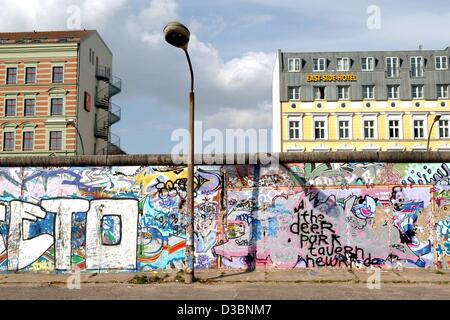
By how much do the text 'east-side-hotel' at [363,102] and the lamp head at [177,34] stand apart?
143ft

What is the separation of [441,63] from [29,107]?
45.9 m

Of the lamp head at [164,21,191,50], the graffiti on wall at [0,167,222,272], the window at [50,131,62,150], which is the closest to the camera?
the lamp head at [164,21,191,50]

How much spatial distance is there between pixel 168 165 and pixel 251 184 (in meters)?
2.17

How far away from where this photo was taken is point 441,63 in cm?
5672

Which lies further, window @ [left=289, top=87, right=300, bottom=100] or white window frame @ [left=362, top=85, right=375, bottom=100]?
window @ [left=289, top=87, right=300, bottom=100]

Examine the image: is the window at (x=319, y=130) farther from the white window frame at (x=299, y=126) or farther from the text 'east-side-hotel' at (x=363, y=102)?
the white window frame at (x=299, y=126)

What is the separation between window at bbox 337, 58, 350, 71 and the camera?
57281mm

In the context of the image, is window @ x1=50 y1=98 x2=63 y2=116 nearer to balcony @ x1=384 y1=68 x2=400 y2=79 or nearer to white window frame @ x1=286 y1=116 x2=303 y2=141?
white window frame @ x1=286 y1=116 x2=303 y2=141

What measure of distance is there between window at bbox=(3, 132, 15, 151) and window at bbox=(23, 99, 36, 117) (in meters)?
2.45

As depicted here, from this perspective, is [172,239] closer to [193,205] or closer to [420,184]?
[193,205]

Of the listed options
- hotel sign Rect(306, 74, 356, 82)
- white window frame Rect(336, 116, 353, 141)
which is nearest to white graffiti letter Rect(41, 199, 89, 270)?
white window frame Rect(336, 116, 353, 141)

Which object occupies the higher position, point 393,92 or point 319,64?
point 319,64

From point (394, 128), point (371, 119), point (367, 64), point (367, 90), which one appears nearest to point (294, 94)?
Result: point (367, 90)

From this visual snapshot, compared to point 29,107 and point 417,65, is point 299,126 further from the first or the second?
point 29,107
